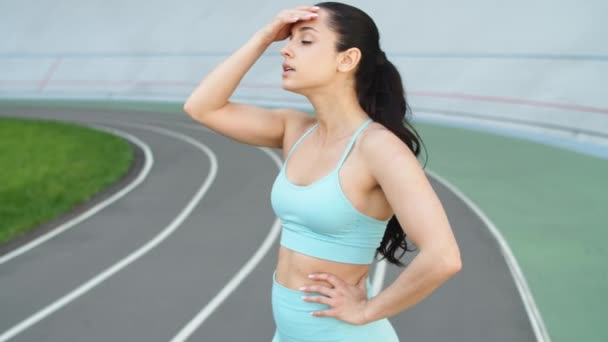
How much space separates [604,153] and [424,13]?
40.5ft

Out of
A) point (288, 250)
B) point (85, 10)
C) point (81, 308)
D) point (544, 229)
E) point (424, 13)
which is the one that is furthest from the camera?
point (85, 10)

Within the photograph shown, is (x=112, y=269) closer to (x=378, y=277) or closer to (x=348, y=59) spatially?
(x=378, y=277)

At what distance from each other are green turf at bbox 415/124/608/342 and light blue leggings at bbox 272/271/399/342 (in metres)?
4.83

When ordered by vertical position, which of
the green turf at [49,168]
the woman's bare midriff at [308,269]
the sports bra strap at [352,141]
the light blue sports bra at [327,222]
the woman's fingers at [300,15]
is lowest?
the green turf at [49,168]

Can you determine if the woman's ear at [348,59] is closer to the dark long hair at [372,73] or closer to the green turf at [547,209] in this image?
the dark long hair at [372,73]

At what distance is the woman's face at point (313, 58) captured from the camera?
9.46 feet

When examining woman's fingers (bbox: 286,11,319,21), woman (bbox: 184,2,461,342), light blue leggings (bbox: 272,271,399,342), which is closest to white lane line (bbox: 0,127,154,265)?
light blue leggings (bbox: 272,271,399,342)

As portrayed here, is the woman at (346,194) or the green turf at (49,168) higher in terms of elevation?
the woman at (346,194)

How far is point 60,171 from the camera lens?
1584cm

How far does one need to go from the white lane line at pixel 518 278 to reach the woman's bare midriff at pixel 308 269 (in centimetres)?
484

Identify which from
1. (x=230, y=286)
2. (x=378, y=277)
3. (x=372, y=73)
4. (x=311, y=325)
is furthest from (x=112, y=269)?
(x=372, y=73)

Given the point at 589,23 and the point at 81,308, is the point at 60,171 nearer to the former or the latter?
the point at 81,308

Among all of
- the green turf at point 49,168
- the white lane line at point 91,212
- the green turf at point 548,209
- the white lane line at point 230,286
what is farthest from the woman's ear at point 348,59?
the green turf at point 49,168

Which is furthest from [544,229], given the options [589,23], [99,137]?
[589,23]
